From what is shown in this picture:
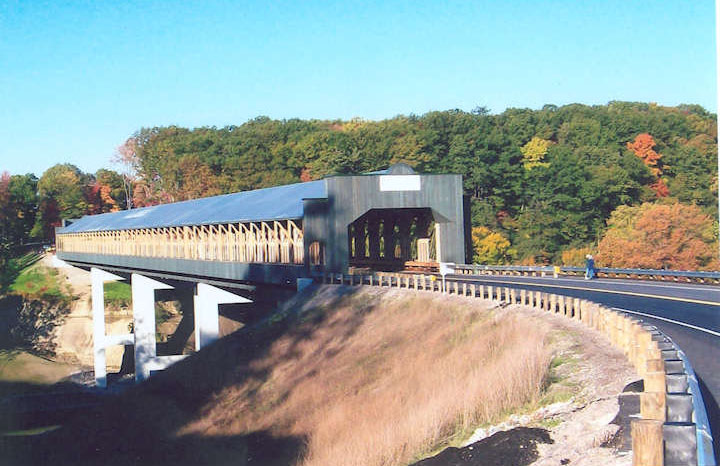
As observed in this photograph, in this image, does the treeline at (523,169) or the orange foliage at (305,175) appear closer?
the treeline at (523,169)

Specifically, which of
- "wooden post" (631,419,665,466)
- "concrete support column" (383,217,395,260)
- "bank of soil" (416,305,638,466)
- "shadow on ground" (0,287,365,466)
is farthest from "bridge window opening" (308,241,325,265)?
"wooden post" (631,419,665,466)

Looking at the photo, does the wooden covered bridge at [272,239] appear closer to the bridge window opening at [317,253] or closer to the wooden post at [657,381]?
the bridge window opening at [317,253]

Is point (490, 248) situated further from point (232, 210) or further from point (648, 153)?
point (232, 210)

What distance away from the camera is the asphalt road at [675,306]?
14.9 m

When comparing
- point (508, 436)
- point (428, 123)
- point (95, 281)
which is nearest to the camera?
point (508, 436)

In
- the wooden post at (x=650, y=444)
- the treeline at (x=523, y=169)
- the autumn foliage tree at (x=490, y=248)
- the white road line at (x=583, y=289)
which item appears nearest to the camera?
the wooden post at (x=650, y=444)

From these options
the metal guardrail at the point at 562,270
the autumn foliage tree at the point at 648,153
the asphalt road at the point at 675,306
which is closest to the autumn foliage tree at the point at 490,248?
the autumn foliage tree at the point at 648,153

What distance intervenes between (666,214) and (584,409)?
41.9 m

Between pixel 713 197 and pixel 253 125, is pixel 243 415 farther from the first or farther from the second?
pixel 253 125

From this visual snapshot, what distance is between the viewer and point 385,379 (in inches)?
873

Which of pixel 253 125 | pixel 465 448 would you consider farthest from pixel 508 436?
pixel 253 125

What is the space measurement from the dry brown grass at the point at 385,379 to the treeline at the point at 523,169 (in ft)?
95.4

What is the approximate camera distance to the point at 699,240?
166ft

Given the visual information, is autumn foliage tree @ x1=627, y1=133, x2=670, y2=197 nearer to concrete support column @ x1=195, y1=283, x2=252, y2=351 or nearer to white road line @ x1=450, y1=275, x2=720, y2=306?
white road line @ x1=450, y1=275, x2=720, y2=306
